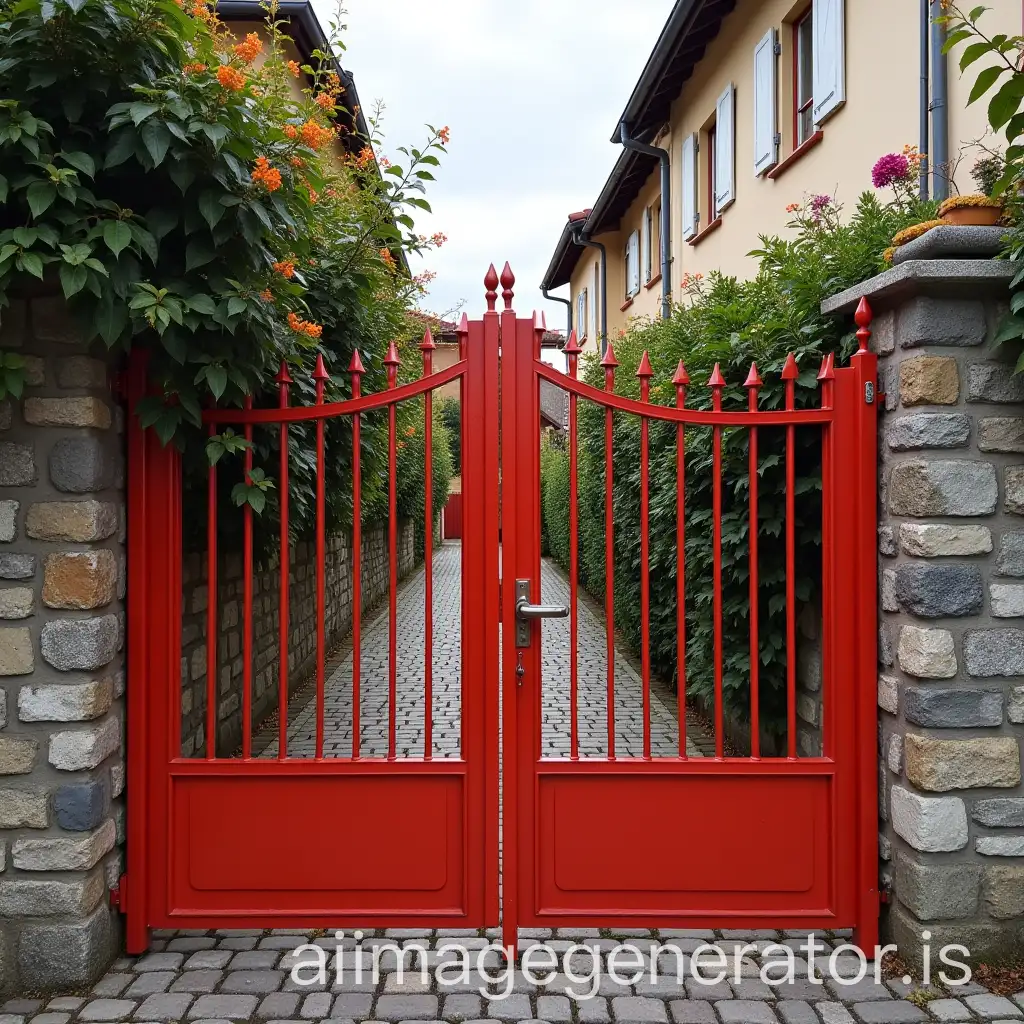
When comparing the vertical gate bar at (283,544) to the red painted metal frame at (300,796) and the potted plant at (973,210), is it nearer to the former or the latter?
the red painted metal frame at (300,796)

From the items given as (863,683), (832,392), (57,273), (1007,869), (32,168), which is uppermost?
(32,168)

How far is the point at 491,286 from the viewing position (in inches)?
125

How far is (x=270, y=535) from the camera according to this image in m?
4.71

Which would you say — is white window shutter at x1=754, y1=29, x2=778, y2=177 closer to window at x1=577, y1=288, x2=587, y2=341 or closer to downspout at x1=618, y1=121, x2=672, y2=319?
downspout at x1=618, y1=121, x2=672, y2=319

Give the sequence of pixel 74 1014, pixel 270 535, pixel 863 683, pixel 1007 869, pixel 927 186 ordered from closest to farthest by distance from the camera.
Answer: pixel 74 1014, pixel 1007 869, pixel 863 683, pixel 270 535, pixel 927 186

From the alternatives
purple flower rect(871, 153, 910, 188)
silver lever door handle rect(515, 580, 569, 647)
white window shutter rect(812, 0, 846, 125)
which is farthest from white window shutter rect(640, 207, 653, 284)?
silver lever door handle rect(515, 580, 569, 647)

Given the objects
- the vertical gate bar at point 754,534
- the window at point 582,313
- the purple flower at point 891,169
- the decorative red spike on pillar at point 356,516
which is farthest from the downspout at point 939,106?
the window at point 582,313

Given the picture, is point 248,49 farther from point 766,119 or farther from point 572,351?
point 766,119

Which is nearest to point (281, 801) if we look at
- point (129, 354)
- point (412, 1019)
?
point (412, 1019)

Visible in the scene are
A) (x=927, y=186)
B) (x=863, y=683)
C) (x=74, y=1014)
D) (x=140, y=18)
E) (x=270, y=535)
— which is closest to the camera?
(x=140, y=18)

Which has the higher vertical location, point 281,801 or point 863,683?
point 863,683

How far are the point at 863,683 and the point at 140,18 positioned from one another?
10.4 feet

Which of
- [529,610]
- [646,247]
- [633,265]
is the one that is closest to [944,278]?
[529,610]

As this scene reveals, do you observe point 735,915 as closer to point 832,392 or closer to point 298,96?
point 832,392
